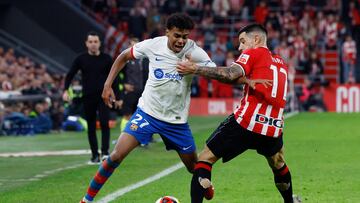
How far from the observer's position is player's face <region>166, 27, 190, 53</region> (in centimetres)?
1118

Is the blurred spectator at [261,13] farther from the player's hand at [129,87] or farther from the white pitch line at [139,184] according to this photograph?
the white pitch line at [139,184]

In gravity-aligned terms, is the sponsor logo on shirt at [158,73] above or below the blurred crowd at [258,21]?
above

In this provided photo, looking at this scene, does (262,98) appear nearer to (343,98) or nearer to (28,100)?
(28,100)

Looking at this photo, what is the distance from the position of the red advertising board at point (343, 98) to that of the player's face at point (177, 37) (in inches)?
1043

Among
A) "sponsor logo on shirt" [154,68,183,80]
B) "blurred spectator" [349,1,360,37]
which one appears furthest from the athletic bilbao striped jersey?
"blurred spectator" [349,1,360,37]

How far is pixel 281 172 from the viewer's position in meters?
11.3

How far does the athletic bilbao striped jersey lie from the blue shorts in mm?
943

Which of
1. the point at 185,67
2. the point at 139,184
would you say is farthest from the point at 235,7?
the point at 185,67

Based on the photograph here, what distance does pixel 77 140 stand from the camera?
945 inches

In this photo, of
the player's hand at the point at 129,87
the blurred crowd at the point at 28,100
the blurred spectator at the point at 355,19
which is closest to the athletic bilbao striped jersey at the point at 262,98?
the player's hand at the point at 129,87

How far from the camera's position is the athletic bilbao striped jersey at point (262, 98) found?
10680 millimetres

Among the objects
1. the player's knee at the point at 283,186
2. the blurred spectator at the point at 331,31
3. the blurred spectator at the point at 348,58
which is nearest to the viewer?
the player's knee at the point at 283,186

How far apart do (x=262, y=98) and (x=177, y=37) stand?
46.4 inches

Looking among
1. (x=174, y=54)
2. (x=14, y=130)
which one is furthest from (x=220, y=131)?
(x=14, y=130)
